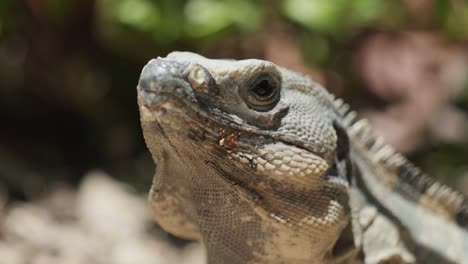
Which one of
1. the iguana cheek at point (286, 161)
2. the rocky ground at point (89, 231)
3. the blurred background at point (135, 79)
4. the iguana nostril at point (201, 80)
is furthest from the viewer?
the blurred background at point (135, 79)

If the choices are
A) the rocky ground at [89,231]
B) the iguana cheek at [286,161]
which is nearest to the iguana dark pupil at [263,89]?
the iguana cheek at [286,161]

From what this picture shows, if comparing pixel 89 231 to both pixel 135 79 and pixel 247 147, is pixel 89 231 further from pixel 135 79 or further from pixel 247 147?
pixel 247 147

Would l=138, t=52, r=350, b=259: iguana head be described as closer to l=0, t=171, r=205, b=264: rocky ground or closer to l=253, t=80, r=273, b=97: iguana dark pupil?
l=253, t=80, r=273, b=97: iguana dark pupil

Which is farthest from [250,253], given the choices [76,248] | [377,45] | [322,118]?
[377,45]

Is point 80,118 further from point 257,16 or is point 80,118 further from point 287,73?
point 287,73

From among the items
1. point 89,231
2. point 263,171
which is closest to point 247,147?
point 263,171

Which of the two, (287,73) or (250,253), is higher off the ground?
(287,73)

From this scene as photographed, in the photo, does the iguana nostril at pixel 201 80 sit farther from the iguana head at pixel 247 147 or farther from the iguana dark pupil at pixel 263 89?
the iguana dark pupil at pixel 263 89
